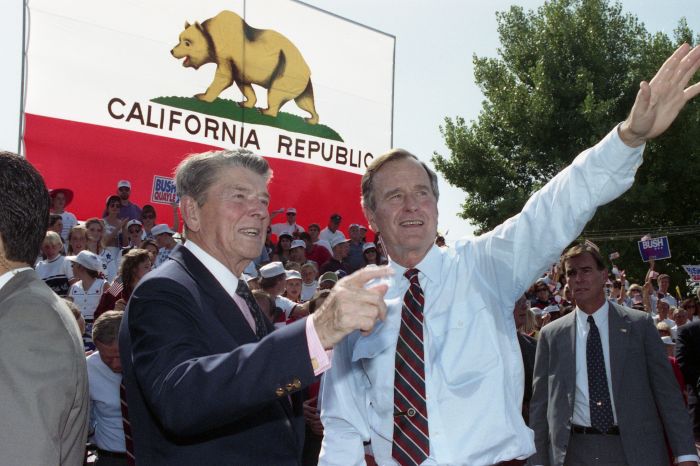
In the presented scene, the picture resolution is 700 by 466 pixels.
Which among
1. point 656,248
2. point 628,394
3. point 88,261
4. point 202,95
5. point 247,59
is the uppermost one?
point 247,59

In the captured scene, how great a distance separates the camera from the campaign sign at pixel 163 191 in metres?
13.9

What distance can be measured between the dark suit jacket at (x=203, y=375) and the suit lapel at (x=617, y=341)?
343 centimetres

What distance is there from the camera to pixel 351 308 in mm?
1891

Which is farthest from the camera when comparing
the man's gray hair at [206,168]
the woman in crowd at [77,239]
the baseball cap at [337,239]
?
the baseball cap at [337,239]

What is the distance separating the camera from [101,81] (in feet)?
45.9

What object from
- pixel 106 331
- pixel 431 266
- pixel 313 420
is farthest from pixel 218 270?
pixel 313 420

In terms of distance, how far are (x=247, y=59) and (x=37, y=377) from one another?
48.3 ft

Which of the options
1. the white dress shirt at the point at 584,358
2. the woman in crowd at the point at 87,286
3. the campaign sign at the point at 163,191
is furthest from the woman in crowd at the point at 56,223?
the white dress shirt at the point at 584,358

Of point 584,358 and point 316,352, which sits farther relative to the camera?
point 584,358

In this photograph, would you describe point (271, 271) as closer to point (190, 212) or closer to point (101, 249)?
point (101, 249)

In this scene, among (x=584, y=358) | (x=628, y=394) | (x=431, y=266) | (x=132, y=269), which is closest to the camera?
(x=431, y=266)

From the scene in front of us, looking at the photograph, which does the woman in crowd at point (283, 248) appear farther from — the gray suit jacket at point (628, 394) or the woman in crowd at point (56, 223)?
the gray suit jacket at point (628, 394)

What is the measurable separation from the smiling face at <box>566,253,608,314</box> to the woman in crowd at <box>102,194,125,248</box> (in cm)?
708

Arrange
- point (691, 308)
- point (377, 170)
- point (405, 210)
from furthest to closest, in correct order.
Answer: point (691, 308) → point (377, 170) → point (405, 210)
